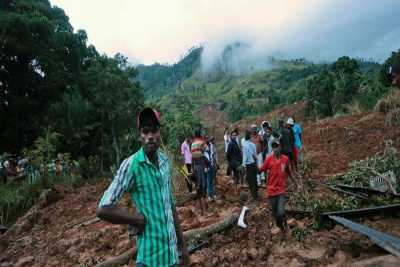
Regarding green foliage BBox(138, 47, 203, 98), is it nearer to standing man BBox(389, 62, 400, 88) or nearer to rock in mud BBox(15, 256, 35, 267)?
rock in mud BBox(15, 256, 35, 267)

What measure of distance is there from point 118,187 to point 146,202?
0.67ft

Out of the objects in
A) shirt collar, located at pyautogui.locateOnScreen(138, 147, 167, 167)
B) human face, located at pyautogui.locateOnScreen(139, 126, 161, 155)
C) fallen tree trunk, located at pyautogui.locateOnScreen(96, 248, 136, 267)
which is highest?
human face, located at pyautogui.locateOnScreen(139, 126, 161, 155)

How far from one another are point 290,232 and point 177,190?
4600mm

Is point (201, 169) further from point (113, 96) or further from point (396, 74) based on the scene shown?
point (113, 96)

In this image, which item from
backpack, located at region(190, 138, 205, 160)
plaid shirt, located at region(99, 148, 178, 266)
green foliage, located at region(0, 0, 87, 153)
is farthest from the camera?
green foliage, located at region(0, 0, 87, 153)

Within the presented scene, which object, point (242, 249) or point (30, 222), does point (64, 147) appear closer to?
point (30, 222)

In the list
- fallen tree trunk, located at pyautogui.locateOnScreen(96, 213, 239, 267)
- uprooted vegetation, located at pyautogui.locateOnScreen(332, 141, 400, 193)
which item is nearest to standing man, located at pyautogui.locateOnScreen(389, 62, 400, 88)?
fallen tree trunk, located at pyautogui.locateOnScreen(96, 213, 239, 267)

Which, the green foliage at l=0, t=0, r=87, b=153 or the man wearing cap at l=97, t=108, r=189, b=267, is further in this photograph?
the green foliage at l=0, t=0, r=87, b=153

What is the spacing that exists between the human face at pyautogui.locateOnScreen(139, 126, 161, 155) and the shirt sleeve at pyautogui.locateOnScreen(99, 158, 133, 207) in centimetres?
17

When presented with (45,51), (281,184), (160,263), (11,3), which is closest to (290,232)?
(281,184)

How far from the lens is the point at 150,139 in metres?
2.52

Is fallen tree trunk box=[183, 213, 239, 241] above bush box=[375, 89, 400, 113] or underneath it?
underneath

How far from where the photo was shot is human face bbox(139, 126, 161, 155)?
8.19 ft

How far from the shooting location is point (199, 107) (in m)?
93.0
